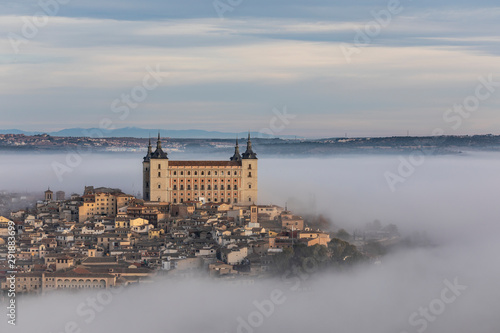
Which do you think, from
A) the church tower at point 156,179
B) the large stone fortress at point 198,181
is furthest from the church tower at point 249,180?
the church tower at point 156,179

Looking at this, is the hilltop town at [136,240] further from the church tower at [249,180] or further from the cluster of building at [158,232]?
the church tower at [249,180]

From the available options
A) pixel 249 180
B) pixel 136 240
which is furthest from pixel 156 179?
pixel 136 240

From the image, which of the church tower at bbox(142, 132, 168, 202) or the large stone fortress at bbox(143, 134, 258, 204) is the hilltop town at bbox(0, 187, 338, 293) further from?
the large stone fortress at bbox(143, 134, 258, 204)

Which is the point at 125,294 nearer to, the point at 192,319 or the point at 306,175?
the point at 192,319

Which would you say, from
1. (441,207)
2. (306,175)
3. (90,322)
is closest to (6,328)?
(90,322)

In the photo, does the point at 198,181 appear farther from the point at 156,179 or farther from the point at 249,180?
the point at 249,180
